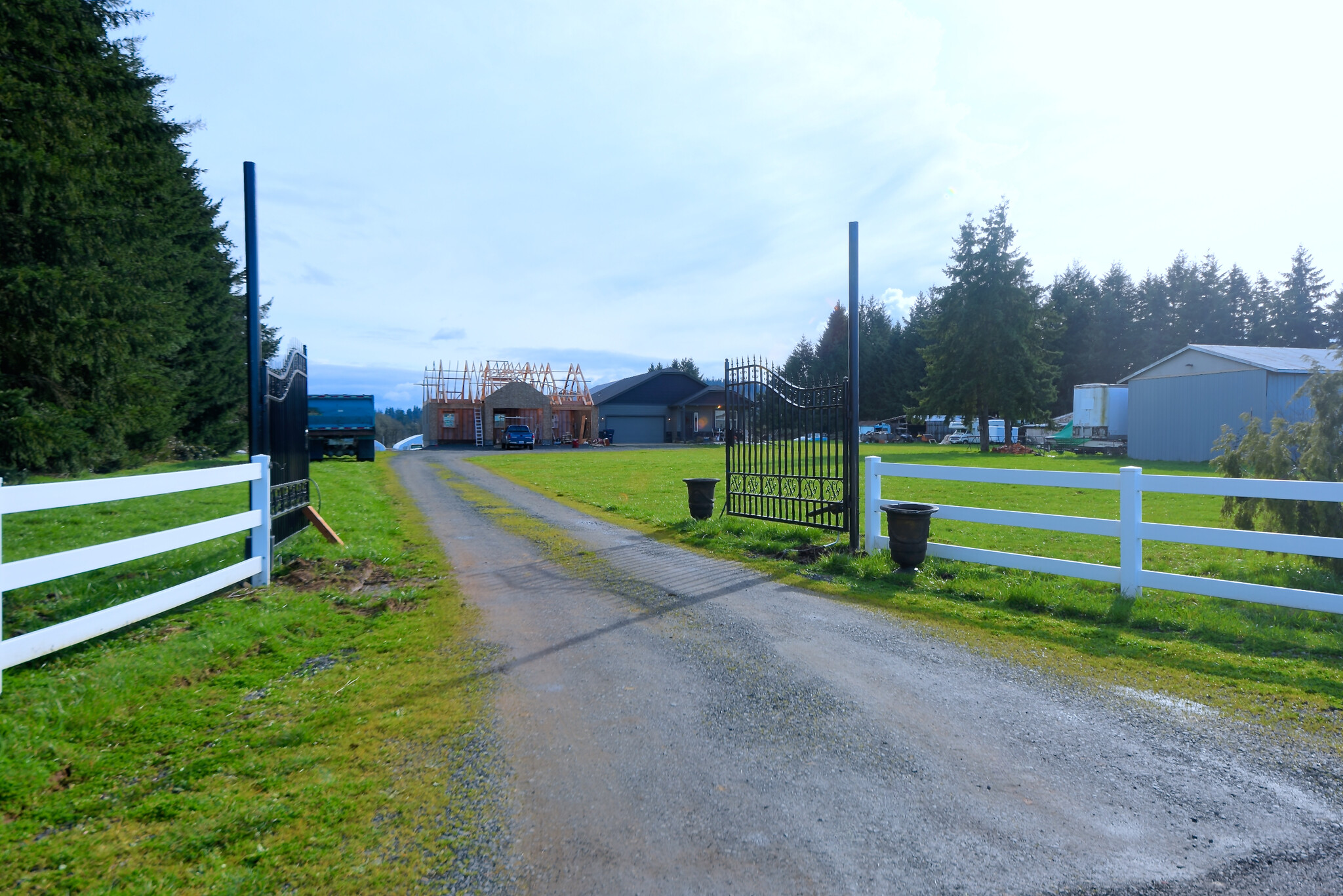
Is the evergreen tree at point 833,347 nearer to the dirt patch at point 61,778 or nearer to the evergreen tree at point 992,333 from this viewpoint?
the evergreen tree at point 992,333

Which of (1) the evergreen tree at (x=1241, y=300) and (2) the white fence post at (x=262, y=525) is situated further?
(1) the evergreen tree at (x=1241, y=300)

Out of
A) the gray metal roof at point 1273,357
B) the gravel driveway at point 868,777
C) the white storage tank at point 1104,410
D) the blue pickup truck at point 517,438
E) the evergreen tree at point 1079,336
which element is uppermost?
the evergreen tree at point 1079,336

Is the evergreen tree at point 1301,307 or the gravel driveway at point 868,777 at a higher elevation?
the evergreen tree at point 1301,307

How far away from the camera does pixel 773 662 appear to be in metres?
5.23

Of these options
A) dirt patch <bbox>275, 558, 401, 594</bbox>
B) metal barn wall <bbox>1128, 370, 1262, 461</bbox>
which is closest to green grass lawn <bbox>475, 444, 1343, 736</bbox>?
dirt patch <bbox>275, 558, 401, 594</bbox>

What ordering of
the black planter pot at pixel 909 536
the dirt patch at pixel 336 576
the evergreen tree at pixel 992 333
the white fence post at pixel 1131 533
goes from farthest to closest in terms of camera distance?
the evergreen tree at pixel 992 333
the black planter pot at pixel 909 536
the dirt patch at pixel 336 576
the white fence post at pixel 1131 533

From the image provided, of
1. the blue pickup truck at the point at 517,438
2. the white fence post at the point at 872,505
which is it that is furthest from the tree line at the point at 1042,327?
the white fence post at the point at 872,505

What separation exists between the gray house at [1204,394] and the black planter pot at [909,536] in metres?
22.8

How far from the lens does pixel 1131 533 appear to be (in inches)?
264

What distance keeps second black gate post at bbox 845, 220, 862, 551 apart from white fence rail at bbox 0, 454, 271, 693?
22.6 feet

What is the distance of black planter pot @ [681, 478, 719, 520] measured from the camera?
41.1 ft

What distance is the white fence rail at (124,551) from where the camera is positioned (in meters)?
4.23

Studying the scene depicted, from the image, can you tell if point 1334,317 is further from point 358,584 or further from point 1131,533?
point 358,584

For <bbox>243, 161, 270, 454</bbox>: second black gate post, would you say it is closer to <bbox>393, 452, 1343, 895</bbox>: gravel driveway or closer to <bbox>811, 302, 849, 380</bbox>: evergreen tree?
<bbox>393, 452, 1343, 895</bbox>: gravel driveway
